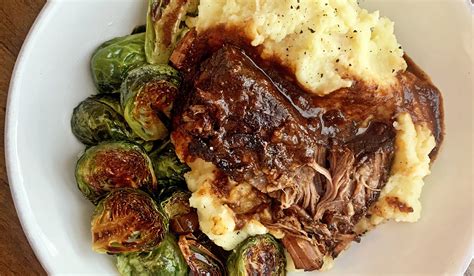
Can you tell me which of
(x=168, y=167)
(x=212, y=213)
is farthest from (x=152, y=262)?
(x=168, y=167)

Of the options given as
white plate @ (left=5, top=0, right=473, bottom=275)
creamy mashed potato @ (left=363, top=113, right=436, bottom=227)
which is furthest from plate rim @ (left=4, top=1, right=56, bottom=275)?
creamy mashed potato @ (left=363, top=113, right=436, bottom=227)

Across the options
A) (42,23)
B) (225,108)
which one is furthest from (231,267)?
(42,23)

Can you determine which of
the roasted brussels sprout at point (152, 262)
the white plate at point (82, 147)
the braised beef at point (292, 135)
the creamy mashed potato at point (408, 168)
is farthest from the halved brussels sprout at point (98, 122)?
the creamy mashed potato at point (408, 168)

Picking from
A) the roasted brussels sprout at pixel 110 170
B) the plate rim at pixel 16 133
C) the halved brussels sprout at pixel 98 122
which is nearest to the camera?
the plate rim at pixel 16 133

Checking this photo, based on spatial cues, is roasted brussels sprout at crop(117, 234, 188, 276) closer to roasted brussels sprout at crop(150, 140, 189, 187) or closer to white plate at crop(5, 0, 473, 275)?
white plate at crop(5, 0, 473, 275)

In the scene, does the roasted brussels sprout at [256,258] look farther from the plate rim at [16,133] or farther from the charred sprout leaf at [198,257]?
the plate rim at [16,133]

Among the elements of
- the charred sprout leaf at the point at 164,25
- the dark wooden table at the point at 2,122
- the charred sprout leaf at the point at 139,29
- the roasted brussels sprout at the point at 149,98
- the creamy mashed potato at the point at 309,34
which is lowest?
the dark wooden table at the point at 2,122

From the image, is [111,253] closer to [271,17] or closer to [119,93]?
[119,93]
